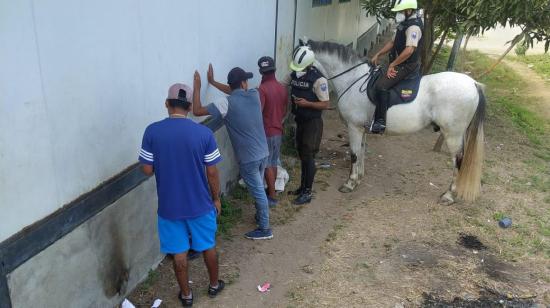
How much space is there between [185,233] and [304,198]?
2.55 meters

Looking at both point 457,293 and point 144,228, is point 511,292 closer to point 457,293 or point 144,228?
point 457,293

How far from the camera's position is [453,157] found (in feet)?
19.5

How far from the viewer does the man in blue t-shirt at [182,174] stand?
124 inches

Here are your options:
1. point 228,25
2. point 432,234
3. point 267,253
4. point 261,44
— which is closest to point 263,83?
point 228,25

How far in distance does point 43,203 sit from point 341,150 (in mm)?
5583

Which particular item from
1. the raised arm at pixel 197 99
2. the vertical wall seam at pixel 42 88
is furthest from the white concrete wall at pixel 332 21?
the vertical wall seam at pixel 42 88

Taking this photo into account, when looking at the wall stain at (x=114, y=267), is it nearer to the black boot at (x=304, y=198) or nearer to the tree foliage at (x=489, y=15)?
the black boot at (x=304, y=198)

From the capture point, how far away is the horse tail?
5598 millimetres

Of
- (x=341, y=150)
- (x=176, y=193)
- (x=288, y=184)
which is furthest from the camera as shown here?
(x=341, y=150)

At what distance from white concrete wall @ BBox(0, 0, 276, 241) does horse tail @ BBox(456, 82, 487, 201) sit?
3.57m

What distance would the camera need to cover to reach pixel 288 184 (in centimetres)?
629

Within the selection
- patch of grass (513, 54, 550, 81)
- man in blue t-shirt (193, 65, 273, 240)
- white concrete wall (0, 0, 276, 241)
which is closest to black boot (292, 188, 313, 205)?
man in blue t-shirt (193, 65, 273, 240)

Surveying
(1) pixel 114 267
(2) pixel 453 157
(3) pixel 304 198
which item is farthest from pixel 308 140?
(1) pixel 114 267

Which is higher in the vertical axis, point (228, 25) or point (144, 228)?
point (228, 25)
